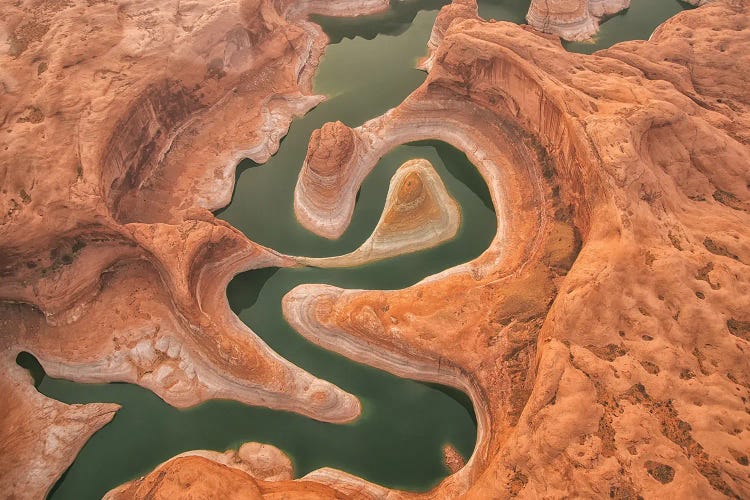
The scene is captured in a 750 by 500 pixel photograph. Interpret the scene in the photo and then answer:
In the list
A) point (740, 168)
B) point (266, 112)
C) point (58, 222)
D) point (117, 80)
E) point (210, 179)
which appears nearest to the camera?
point (740, 168)

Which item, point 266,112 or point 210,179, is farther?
point 266,112

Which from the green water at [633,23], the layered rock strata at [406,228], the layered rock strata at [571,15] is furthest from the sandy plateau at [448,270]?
the layered rock strata at [571,15]

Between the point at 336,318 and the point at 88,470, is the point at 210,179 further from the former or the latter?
the point at 88,470

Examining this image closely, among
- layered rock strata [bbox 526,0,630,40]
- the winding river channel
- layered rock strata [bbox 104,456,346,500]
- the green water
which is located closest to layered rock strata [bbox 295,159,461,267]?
the winding river channel

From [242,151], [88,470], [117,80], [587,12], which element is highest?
[587,12]

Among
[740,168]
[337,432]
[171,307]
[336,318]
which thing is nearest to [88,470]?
[171,307]

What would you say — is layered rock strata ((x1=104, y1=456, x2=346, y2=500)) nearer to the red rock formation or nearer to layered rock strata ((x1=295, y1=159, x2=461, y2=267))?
the red rock formation

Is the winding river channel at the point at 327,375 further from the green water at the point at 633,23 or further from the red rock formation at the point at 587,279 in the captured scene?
the red rock formation at the point at 587,279

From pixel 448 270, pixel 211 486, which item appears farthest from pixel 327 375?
pixel 448 270
